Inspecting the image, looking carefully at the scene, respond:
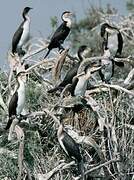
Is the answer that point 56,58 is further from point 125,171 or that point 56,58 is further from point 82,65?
point 125,171

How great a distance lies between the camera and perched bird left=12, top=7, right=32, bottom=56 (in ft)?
37.8

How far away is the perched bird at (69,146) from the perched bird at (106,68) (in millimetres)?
1628

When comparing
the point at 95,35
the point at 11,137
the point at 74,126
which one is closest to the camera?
the point at 11,137

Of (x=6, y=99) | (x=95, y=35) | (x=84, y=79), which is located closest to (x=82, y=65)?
(x=84, y=79)

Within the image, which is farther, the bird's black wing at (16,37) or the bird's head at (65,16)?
the bird's head at (65,16)

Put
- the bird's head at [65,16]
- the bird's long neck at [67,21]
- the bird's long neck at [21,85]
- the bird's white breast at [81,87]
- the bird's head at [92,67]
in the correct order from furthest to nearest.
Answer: the bird's head at [65,16], the bird's long neck at [67,21], the bird's head at [92,67], the bird's white breast at [81,87], the bird's long neck at [21,85]

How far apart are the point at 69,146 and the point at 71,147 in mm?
39

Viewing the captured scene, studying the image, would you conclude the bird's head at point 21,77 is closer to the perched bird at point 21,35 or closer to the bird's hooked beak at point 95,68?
the bird's hooked beak at point 95,68

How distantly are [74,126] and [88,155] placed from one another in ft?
2.08

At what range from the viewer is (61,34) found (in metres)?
11.4

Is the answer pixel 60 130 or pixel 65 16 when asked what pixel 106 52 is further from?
pixel 60 130

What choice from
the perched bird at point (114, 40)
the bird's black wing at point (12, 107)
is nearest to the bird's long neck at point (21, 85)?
the bird's black wing at point (12, 107)

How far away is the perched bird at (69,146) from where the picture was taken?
8898 mm

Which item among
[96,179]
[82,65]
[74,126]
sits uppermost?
[82,65]
